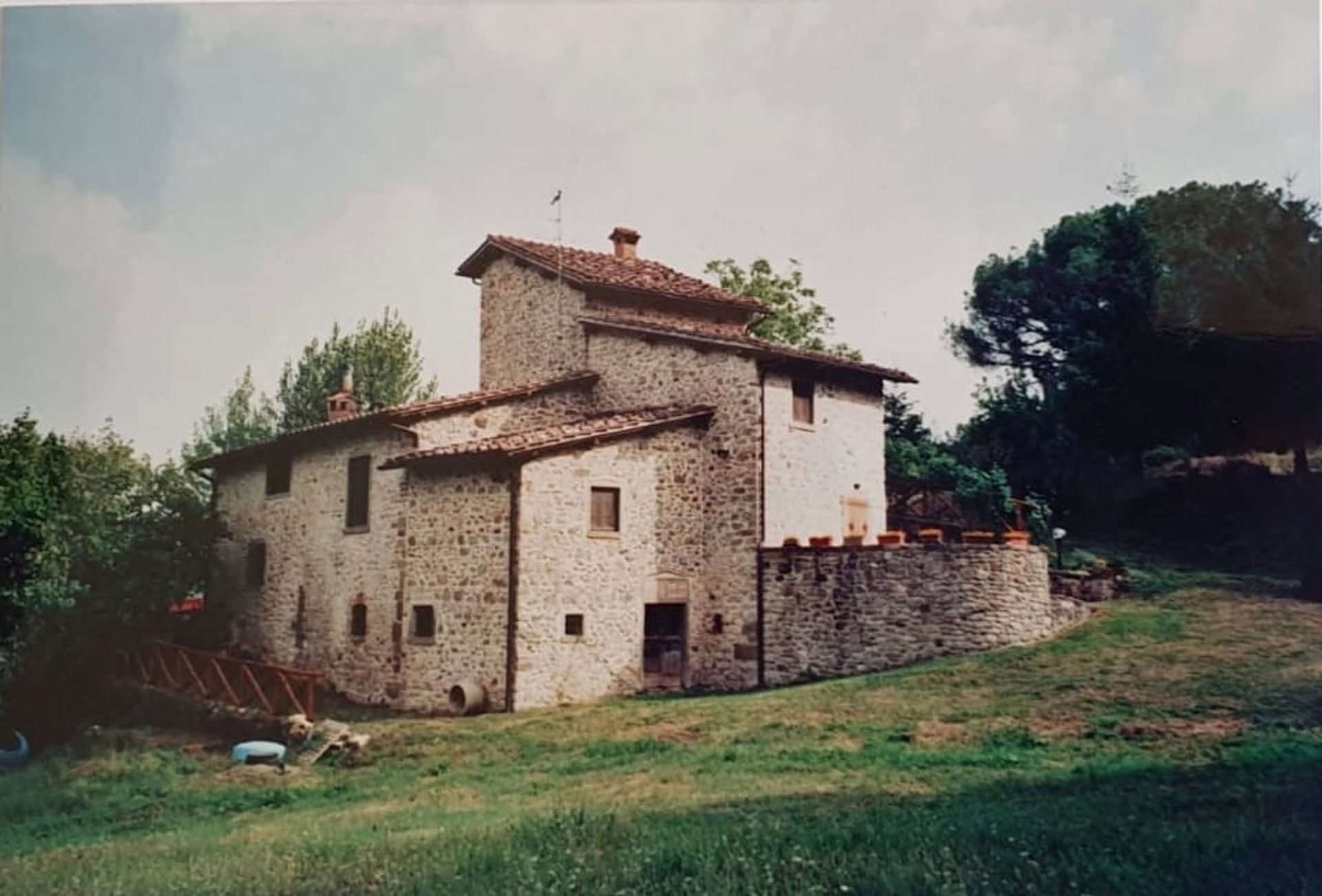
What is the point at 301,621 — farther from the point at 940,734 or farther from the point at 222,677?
the point at 940,734

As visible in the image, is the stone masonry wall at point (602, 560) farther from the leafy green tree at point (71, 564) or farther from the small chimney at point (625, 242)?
the leafy green tree at point (71, 564)

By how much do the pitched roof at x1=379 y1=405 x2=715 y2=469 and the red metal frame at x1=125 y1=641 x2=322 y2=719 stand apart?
278cm

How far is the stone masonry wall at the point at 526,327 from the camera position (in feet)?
45.3

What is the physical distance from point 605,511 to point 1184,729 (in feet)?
21.8

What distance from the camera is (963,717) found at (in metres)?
8.02

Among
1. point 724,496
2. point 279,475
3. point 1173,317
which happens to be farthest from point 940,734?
point 279,475

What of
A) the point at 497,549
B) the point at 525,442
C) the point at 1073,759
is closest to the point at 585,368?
the point at 525,442

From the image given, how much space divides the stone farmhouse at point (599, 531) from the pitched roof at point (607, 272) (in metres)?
0.08

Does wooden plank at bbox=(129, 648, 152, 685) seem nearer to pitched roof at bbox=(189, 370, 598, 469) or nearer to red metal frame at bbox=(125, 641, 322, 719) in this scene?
red metal frame at bbox=(125, 641, 322, 719)

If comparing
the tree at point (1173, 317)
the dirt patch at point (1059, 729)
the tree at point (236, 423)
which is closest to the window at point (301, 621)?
the tree at point (236, 423)

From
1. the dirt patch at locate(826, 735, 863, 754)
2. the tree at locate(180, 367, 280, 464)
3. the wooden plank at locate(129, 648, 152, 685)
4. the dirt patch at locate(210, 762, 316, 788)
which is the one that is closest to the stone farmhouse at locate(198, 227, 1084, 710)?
the tree at locate(180, 367, 280, 464)

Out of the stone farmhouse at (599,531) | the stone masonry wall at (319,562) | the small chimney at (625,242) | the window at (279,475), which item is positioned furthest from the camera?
the window at (279,475)

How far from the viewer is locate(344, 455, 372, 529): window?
12.5 m

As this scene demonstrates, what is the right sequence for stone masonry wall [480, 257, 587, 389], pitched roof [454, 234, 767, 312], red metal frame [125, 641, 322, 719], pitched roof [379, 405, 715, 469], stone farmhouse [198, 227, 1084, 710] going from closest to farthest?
1. red metal frame [125, 641, 322, 719]
2. stone farmhouse [198, 227, 1084, 710]
3. pitched roof [379, 405, 715, 469]
4. pitched roof [454, 234, 767, 312]
5. stone masonry wall [480, 257, 587, 389]
